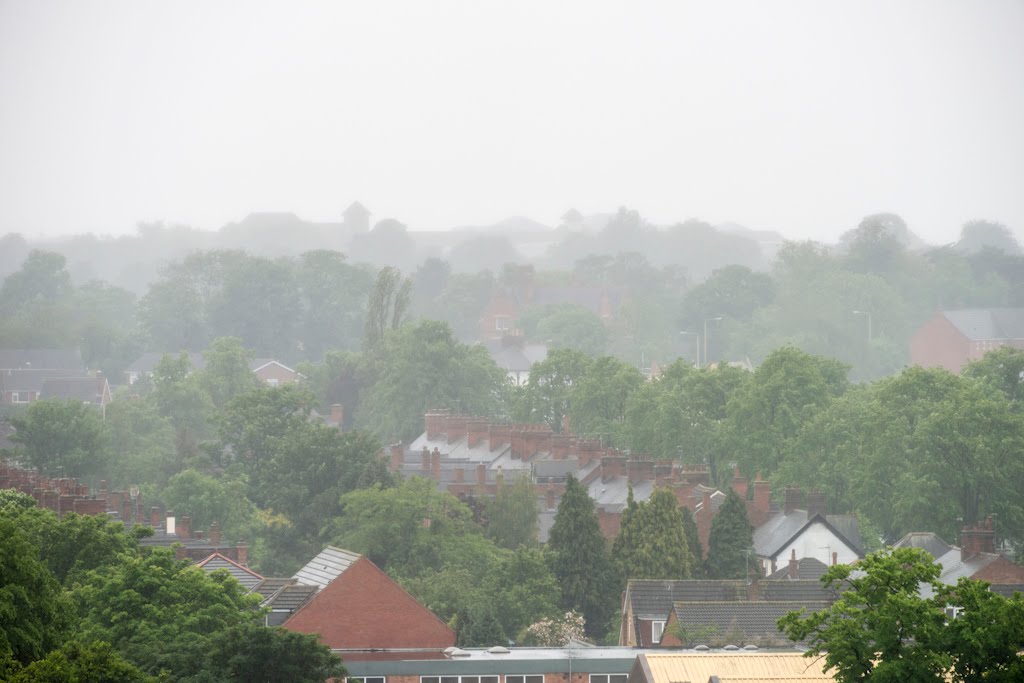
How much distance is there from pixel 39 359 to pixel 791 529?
121278mm

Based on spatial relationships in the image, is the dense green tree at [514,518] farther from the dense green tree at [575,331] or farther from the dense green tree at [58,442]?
the dense green tree at [575,331]

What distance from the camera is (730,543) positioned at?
6781 cm

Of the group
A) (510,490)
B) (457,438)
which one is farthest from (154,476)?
(510,490)

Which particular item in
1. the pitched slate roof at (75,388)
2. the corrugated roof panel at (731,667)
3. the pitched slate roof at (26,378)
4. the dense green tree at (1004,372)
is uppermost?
the dense green tree at (1004,372)

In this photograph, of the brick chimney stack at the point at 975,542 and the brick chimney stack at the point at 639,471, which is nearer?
the brick chimney stack at the point at 975,542

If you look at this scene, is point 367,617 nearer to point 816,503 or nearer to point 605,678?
point 605,678

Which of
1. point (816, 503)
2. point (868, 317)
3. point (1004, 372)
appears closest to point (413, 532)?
point (816, 503)

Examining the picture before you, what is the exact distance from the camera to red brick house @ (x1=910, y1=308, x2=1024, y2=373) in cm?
16962

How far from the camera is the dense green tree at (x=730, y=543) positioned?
6744 cm

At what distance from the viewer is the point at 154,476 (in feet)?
334

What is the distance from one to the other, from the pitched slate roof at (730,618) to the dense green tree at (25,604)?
2056 cm

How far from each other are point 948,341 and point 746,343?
22.5 m

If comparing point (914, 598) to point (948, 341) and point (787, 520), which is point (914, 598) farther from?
point (948, 341)

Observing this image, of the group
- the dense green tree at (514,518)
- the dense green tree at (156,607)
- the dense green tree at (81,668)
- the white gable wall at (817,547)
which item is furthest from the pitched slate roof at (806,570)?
the dense green tree at (81,668)
